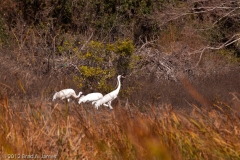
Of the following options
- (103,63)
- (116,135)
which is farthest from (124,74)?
(116,135)

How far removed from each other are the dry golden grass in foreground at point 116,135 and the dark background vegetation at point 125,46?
6.04 m

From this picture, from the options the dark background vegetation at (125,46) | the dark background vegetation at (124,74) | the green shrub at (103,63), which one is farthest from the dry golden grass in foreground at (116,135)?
the green shrub at (103,63)

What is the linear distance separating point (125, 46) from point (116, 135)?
875cm

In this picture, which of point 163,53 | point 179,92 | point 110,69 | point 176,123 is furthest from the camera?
point 163,53

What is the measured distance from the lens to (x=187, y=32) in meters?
17.5

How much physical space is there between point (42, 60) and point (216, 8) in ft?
18.8

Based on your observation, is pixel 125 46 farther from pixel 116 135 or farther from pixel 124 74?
pixel 116 135

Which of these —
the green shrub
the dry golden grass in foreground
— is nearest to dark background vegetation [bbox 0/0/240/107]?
the green shrub

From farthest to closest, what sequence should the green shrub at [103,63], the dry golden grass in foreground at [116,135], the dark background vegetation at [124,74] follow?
1. the green shrub at [103,63]
2. the dark background vegetation at [124,74]
3. the dry golden grass in foreground at [116,135]

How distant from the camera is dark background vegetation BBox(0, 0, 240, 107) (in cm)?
1320

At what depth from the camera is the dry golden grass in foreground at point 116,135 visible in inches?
167

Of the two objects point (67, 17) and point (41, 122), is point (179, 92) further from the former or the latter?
point (41, 122)

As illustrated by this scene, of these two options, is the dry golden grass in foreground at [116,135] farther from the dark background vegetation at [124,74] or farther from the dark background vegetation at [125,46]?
the dark background vegetation at [125,46]

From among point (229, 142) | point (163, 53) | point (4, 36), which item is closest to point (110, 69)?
point (163, 53)
